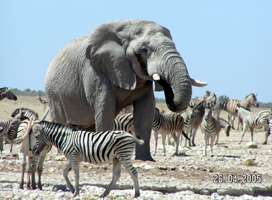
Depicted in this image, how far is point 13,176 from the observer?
575 inches

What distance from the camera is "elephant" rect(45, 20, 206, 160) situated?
15250 millimetres

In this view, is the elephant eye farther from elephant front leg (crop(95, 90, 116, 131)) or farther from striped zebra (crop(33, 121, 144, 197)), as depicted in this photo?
striped zebra (crop(33, 121, 144, 197))

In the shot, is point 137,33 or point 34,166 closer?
point 34,166

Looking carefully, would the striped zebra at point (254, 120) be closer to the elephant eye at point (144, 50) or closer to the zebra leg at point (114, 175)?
the elephant eye at point (144, 50)

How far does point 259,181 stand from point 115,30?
451 cm

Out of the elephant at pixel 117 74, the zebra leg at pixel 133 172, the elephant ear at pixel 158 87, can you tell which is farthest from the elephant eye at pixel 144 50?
the zebra leg at pixel 133 172

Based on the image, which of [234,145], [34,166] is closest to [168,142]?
[234,145]

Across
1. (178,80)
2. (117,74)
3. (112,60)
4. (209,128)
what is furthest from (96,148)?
(209,128)

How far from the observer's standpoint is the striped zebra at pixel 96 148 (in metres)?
11.5

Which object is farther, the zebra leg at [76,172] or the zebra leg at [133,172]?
the zebra leg at [76,172]

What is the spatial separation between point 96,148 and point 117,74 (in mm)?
4504

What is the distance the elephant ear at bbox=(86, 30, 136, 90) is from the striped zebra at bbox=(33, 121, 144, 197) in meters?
3.82

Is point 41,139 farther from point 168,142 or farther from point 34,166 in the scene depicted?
point 168,142

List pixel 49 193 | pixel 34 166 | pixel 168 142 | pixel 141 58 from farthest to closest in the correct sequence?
pixel 168 142
pixel 141 58
pixel 34 166
pixel 49 193
